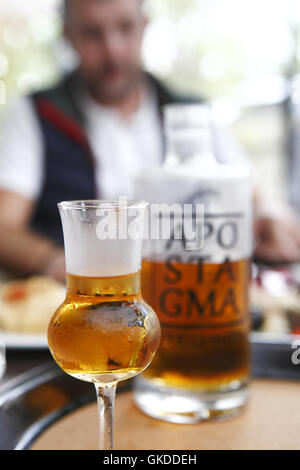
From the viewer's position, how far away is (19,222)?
1.72 m

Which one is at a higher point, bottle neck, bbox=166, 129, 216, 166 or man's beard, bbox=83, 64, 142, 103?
man's beard, bbox=83, 64, 142, 103

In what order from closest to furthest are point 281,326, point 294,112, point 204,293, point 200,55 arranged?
point 204,293, point 281,326, point 294,112, point 200,55

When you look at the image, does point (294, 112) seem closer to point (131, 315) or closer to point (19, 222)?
point (19, 222)

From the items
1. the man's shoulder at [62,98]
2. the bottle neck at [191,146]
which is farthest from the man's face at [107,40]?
the bottle neck at [191,146]

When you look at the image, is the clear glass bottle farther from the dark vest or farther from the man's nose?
the man's nose

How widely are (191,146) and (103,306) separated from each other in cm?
21

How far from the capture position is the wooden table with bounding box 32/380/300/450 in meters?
0.47

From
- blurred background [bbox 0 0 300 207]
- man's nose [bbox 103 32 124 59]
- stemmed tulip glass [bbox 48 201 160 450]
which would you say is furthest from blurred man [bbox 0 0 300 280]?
blurred background [bbox 0 0 300 207]

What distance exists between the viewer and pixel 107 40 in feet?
6.18

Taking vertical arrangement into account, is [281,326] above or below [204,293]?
below

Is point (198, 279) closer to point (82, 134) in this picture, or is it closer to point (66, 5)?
point (82, 134)

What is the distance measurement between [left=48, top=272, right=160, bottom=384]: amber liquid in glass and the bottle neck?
0.59 feet
